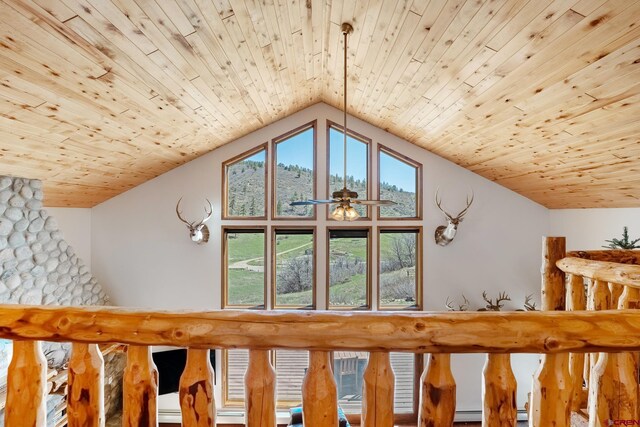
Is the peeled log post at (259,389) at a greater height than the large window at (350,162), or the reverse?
the large window at (350,162)

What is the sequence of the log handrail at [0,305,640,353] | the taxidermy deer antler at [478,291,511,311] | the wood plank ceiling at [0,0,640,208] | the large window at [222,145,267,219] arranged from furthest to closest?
the large window at [222,145,267,219] → the taxidermy deer antler at [478,291,511,311] → the wood plank ceiling at [0,0,640,208] → the log handrail at [0,305,640,353]

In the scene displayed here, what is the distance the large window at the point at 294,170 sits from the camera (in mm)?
5988

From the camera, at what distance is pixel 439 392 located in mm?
901

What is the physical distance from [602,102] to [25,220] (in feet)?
18.4

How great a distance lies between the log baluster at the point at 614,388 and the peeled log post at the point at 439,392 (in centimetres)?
38

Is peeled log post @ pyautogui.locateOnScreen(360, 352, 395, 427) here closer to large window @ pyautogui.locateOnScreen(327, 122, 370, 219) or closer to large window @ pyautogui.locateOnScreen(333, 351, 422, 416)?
large window @ pyautogui.locateOnScreen(333, 351, 422, 416)

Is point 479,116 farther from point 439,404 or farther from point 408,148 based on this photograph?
point 439,404

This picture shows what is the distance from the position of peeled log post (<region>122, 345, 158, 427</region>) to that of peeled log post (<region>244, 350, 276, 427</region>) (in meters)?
0.26

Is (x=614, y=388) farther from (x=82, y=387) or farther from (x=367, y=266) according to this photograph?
(x=367, y=266)

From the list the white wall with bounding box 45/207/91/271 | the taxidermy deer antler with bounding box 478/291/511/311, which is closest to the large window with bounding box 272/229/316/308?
the taxidermy deer antler with bounding box 478/291/511/311

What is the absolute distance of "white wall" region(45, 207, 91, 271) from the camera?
542cm

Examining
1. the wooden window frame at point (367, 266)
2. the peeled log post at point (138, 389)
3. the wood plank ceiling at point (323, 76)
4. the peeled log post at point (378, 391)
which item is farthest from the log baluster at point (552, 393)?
the wooden window frame at point (367, 266)

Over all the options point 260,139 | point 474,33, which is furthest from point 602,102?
point 260,139

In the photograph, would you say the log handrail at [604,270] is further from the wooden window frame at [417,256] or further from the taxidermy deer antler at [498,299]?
the taxidermy deer antler at [498,299]
